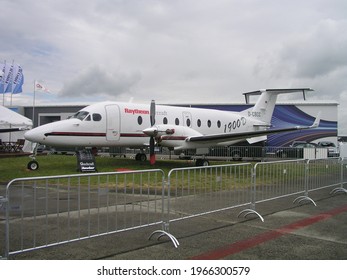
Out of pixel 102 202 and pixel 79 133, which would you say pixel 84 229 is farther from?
Answer: pixel 79 133

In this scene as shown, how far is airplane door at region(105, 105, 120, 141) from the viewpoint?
1889 cm

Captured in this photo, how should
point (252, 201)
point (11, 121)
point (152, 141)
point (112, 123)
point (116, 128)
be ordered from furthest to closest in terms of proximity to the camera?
point (11, 121), point (116, 128), point (112, 123), point (152, 141), point (252, 201)

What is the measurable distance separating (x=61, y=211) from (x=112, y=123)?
A: 1193 cm

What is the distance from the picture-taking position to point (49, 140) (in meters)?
17.2

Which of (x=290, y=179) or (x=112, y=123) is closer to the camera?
(x=290, y=179)

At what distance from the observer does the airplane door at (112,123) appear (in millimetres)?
18891

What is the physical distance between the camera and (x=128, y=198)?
743cm

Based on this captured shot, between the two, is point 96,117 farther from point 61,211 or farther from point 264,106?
point 264,106

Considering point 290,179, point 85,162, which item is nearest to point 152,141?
point 85,162

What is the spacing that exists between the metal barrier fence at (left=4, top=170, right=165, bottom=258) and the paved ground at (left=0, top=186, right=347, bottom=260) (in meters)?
0.22

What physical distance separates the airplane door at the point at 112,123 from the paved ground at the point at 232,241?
11330 millimetres

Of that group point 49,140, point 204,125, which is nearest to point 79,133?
point 49,140
